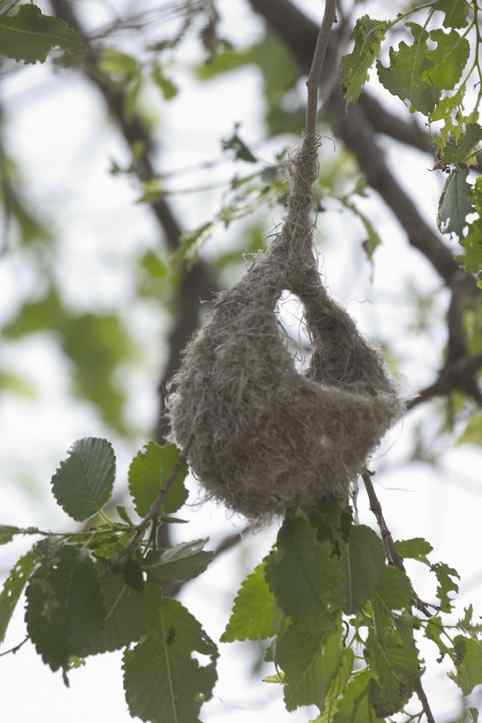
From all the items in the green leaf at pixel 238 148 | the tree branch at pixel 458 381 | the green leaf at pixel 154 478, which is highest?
the green leaf at pixel 238 148

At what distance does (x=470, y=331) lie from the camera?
439cm

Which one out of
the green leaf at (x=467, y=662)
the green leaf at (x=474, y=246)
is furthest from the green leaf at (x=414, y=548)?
the green leaf at (x=474, y=246)

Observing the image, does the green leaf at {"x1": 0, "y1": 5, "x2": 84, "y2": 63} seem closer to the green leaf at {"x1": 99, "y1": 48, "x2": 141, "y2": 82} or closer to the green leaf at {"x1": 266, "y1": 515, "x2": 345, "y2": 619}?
the green leaf at {"x1": 266, "y1": 515, "x2": 345, "y2": 619}

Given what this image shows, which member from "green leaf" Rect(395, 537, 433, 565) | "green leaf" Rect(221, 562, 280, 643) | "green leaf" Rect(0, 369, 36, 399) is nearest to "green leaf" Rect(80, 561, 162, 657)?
"green leaf" Rect(221, 562, 280, 643)

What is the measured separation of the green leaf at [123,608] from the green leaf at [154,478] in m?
0.14

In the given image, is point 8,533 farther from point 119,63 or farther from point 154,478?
point 119,63

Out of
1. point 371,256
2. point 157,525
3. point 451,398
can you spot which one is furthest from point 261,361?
point 451,398

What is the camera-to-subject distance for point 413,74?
2.03 metres

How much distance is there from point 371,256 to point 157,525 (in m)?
1.57

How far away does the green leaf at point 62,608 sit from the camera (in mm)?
1844

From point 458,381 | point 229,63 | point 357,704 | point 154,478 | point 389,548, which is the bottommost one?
point 357,704

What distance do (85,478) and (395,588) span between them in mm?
563

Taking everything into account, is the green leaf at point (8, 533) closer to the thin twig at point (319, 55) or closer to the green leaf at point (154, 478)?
the green leaf at point (154, 478)

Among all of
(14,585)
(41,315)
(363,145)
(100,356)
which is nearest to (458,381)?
(363,145)
